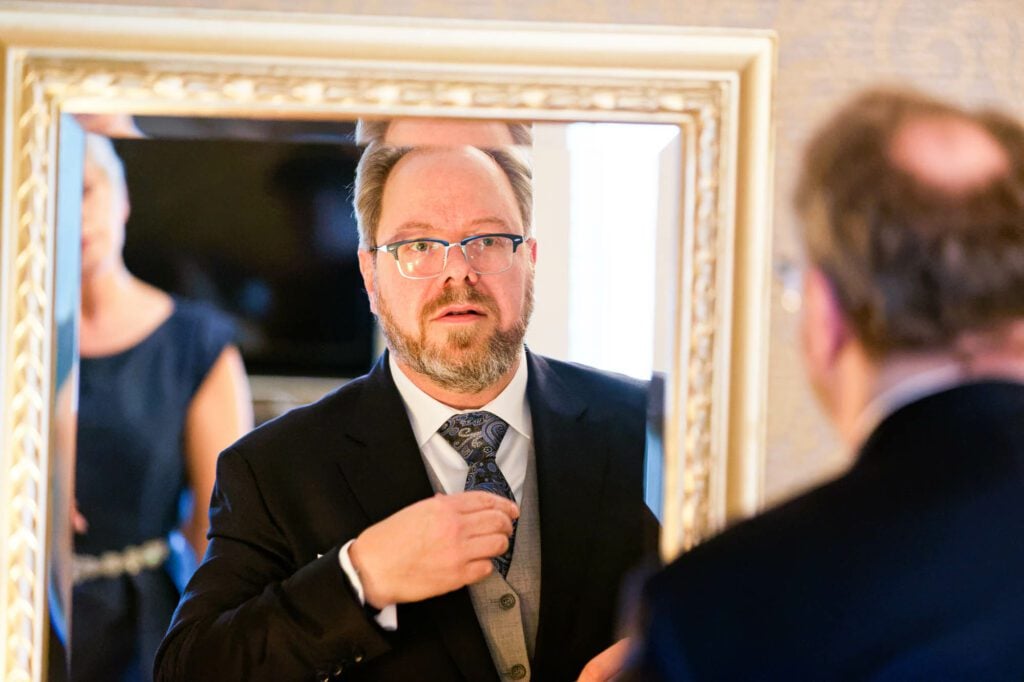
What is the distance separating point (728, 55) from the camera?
1.43m

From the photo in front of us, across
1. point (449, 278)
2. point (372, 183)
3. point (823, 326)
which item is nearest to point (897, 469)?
point (823, 326)

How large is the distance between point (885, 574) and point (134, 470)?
0.96 metres

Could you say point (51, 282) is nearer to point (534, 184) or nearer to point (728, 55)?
point (534, 184)

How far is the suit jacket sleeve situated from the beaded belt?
6cm

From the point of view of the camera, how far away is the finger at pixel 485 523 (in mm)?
1371

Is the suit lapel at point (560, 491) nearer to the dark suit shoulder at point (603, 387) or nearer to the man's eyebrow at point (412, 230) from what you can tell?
the dark suit shoulder at point (603, 387)

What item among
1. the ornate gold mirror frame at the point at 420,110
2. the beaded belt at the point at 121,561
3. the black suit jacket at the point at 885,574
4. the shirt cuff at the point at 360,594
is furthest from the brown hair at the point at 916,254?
the beaded belt at the point at 121,561

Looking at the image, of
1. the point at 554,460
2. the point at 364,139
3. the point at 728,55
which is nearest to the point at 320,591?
the point at 554,460

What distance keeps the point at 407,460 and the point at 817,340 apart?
0.58m

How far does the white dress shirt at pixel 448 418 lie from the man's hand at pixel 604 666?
24 cm

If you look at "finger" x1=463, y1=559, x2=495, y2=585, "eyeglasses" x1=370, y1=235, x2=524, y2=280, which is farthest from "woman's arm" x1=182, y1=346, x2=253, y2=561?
"finger" x1=463, y1=559, x2=495, y2=585

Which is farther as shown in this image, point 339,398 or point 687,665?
point 339,398

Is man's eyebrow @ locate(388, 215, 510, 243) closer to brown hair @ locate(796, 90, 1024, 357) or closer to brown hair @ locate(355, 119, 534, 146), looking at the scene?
brown hair @ locate(355, 119, 534, 146)

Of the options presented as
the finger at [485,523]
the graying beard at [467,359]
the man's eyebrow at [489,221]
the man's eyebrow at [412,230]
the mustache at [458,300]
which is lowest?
the finger at [485,523]
